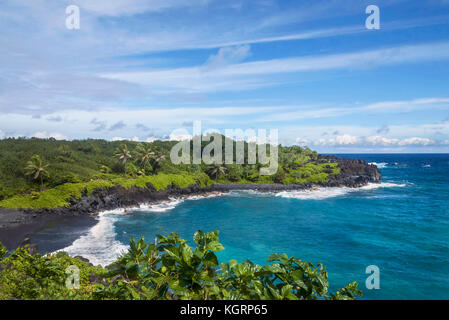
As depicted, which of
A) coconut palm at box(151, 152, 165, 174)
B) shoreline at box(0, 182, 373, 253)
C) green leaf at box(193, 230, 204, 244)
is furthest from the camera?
coconut palm at box(151, 152, 165, 174)

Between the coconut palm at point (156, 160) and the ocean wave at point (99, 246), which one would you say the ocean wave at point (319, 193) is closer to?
the coconut palm at point (156, 160)

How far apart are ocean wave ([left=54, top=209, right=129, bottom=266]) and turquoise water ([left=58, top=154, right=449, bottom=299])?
0.38 feet

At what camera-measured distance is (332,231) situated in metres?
40.1

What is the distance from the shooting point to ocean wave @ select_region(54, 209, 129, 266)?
2862 centimetres

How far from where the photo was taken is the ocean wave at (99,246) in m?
28.6

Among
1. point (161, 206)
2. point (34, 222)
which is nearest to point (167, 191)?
point (161, 206)

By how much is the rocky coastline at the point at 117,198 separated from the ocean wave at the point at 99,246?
20.6 feet

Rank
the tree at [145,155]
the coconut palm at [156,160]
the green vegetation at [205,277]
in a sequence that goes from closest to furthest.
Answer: the green vegetation at [205,277] → the tree at [145,155] → the coconut palm at [156,160]

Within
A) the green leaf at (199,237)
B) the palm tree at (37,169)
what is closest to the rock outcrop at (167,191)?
the palm tree at (37,169)

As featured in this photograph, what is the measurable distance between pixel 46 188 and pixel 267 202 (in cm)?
4696

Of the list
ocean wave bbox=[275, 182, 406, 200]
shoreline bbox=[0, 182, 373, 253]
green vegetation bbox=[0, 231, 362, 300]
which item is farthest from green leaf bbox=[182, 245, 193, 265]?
ocean wave bbox=[275, 182, 406, 200]

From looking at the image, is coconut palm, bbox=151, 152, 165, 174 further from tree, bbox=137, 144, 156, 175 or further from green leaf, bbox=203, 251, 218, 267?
green leaf, bbox=203, 251, 218, 267
